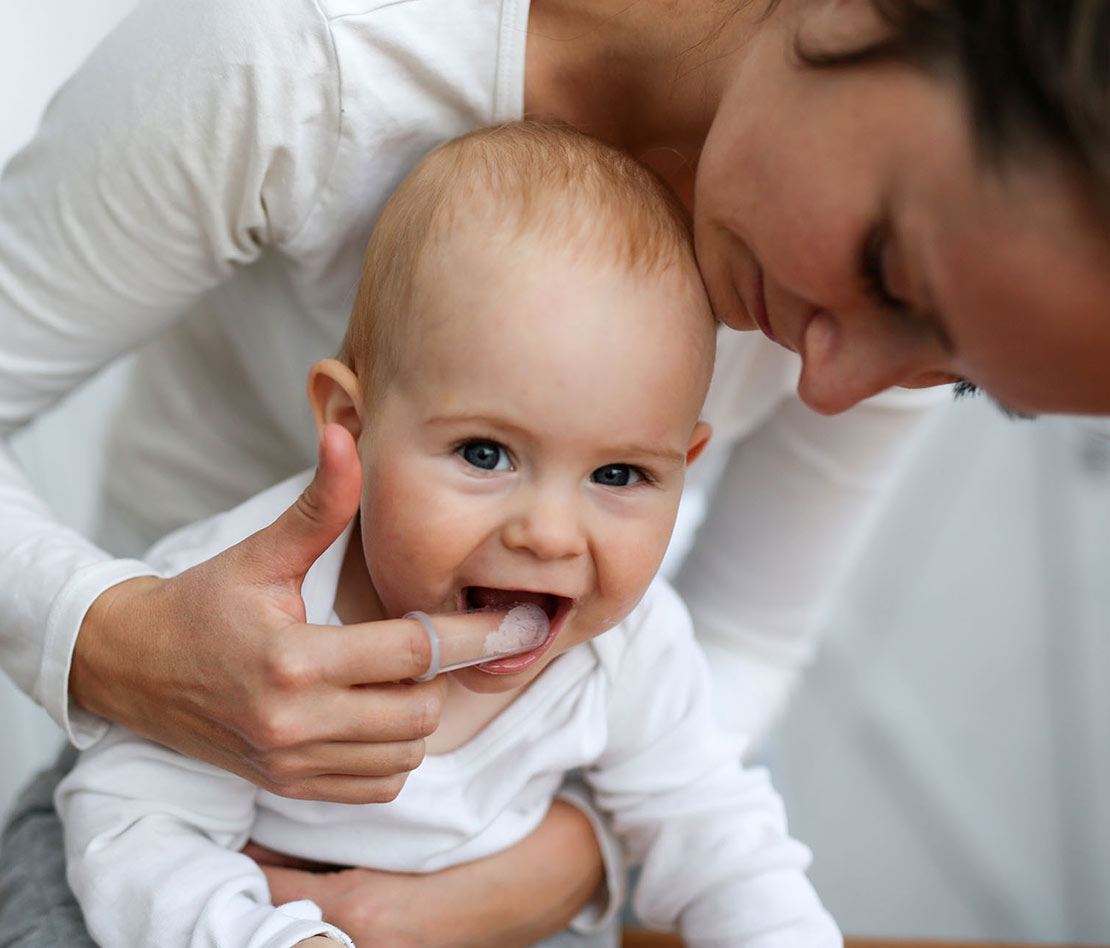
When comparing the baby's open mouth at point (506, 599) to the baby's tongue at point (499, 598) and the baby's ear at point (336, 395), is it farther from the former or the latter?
the baby's ear at point (336, 395)

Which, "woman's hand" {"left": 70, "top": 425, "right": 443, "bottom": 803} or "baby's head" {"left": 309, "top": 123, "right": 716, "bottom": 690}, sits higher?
"baby's head" {"left": 309, "top": 123, "right": 716, "bottom": 690}

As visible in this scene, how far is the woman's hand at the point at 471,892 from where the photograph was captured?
0.87 metres

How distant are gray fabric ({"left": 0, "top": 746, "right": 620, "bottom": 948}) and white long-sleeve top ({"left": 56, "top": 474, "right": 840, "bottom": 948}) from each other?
0.24ft

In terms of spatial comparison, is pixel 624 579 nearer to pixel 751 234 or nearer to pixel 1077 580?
pixel 751 234

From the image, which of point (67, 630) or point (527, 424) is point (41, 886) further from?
point (527, 424)

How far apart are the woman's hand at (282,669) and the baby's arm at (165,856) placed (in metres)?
0.06

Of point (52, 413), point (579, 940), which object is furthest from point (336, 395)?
point (52, 413)

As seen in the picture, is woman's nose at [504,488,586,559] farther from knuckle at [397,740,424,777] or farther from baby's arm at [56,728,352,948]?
baby's arm at [56,728,352,948]

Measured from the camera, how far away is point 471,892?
36.2 inches

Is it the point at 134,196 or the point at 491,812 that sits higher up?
the point at 134,196

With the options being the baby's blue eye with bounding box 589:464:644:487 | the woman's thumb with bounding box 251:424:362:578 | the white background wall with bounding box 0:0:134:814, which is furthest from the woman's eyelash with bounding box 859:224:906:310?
the white background wall with bounding box 0:0:134:814

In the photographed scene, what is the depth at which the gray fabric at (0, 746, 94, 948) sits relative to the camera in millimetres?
860

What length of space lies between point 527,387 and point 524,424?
2cm

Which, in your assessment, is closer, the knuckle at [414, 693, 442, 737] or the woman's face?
the woman's face
